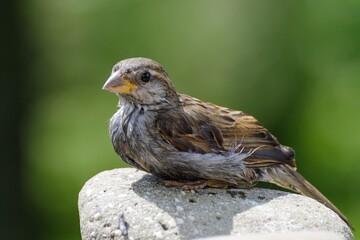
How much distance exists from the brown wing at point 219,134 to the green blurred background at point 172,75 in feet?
12.4

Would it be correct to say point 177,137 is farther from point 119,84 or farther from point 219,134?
point 119,84

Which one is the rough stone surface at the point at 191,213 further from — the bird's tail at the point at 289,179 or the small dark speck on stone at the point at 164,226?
the bird's tail at the point at 289,179

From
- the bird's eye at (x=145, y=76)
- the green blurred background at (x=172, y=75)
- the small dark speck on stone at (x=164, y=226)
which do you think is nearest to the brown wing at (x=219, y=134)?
the bird's eye at (x=145, y=76)

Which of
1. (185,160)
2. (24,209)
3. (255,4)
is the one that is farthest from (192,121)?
(255,4)

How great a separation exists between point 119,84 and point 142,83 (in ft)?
0.58

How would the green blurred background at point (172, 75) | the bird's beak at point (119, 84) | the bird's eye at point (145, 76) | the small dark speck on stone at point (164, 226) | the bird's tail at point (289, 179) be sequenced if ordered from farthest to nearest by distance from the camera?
the green blurred background at point (172, 75) → the bird's tail at point (289, 179) → the bird's eye at point (145, 76) → the bird's beak at point (119, 84) → the small dark speck on stone at point (164, 226)

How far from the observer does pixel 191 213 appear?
491cm

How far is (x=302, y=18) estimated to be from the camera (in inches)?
440

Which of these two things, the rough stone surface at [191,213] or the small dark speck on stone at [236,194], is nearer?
the rough stone surface at [191,213]

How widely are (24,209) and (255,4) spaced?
157 inches

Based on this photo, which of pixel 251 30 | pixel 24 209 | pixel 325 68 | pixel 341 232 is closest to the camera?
pixel 341 232

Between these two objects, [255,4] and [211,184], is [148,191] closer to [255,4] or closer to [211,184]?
[211,184]

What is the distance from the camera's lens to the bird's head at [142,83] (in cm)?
532

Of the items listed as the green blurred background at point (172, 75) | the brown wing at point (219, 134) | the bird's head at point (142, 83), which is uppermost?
the bird's head at point (142, 83)
